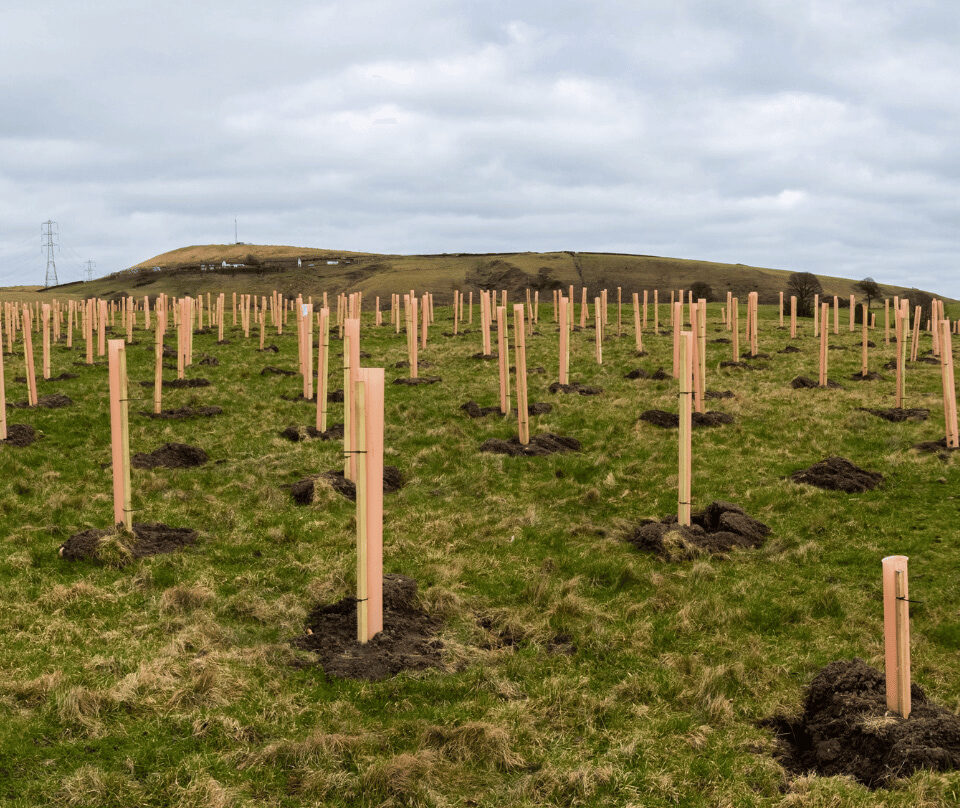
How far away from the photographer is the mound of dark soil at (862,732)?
5871 millimetres

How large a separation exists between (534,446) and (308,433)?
5.36m

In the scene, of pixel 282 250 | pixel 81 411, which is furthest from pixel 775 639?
pixel 282 250

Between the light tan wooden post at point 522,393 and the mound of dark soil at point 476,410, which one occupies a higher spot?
the light tan wooden post at point 522,393

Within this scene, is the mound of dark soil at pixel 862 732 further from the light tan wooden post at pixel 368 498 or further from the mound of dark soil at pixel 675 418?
the mound of dark soil at pixel 675 418

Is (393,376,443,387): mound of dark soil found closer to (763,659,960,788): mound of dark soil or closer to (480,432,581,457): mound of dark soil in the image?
(480,432,581,457): mound of dark soil

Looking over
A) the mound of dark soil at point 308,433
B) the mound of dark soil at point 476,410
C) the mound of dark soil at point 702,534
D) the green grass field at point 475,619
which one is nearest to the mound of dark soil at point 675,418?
the green grass field at point 475,619

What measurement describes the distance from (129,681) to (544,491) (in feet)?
28.4

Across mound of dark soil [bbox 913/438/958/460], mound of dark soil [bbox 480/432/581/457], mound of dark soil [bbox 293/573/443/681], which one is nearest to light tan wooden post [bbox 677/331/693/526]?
mound of dark soil [bbox 293/573/443/681]

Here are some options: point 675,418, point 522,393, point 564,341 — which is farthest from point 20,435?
point 675,418

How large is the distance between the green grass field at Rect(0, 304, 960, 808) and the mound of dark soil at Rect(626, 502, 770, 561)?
29 cm

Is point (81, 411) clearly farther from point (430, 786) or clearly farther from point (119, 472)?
point (430, 786)

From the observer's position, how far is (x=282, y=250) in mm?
129625

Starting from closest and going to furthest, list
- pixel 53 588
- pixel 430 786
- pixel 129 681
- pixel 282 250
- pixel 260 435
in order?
pixel 430 786 → pixel 129 681 → pixel 53 588 → pixel 260 435 → pixel 282 250

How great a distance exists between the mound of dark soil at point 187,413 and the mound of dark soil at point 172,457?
342cm
